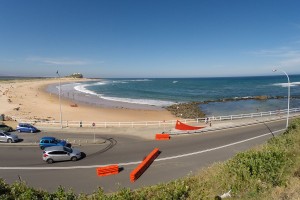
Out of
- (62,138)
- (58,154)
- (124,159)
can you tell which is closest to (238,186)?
(124,159)

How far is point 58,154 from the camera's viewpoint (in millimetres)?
22547

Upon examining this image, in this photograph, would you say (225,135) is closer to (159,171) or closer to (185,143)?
(185,143)

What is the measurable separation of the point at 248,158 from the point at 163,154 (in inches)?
479

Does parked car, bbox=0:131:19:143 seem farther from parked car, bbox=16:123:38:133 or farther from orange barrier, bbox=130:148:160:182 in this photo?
orange barrier, bbox=130:148:160:182

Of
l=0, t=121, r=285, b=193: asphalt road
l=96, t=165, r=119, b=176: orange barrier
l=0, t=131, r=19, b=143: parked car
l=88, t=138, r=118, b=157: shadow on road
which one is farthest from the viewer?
l=0, t=131, r=19, b=143: parked car

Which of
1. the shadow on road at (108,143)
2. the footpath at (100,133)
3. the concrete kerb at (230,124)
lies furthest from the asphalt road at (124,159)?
the concrete kerb at (230,124)

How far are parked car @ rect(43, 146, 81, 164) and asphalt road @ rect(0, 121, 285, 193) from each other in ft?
1.45

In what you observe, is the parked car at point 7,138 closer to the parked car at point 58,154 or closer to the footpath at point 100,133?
→ the footpath at point 100,133

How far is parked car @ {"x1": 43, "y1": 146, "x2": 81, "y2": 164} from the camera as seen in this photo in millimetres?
22250

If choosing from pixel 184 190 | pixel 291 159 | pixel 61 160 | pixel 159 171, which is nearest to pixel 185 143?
pixel 159 171

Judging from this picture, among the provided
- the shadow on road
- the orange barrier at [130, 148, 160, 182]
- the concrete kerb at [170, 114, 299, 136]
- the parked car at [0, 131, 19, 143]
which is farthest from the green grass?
the parked car at [0, 131, 19, 143]

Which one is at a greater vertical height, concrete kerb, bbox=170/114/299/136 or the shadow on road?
concrete kerb, bbox=170/114/299/136

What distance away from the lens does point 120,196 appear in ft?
33.0

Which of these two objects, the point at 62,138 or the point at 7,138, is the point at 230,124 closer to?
the point at 62,138
